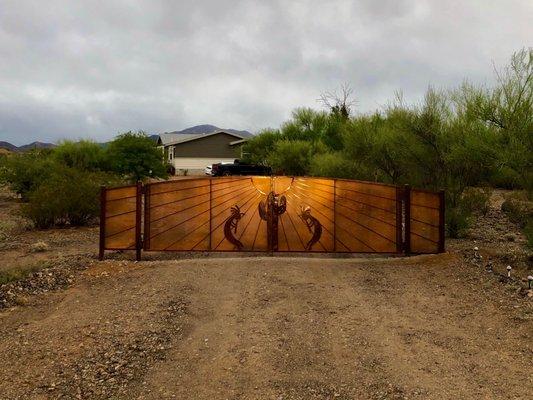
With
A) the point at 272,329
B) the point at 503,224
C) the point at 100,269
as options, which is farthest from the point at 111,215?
the point at 503,224

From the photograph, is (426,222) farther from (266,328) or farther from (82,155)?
(82,155)

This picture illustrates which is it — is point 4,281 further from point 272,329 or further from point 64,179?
point 64,179

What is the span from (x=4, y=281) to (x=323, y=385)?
640 centimetres

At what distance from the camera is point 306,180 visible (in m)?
11.9

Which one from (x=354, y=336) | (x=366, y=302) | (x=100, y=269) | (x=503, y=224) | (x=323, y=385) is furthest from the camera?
(x=503, y=224)

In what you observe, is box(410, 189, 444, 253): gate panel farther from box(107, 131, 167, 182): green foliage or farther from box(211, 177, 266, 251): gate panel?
box(107, 131, 167, 182): green foliage

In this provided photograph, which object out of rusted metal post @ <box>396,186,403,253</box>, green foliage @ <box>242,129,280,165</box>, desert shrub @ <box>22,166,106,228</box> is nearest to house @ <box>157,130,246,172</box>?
green foliage @ <box>242,129,280,165</box>

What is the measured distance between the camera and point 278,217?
11594 mm

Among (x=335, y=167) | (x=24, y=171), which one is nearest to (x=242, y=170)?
(x=335, y=167)

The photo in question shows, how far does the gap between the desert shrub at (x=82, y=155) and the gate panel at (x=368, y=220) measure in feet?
72.9

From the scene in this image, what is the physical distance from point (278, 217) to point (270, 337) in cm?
520

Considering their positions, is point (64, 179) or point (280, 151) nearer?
point (64, 179)

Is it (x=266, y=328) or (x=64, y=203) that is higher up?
(x=64, y=203)

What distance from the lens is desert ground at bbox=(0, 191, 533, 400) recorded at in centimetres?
535
